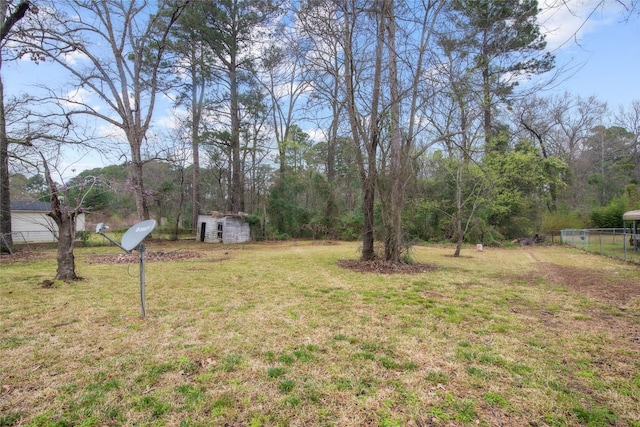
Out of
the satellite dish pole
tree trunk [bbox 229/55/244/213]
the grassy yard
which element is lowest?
the grassy yard

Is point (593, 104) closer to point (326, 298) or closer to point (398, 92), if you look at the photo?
point (398, 92)

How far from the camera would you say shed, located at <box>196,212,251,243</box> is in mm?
18078

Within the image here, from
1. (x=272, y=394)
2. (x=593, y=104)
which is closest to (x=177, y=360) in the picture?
(x=272, y=394)

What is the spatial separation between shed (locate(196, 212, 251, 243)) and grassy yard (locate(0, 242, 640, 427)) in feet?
41.2

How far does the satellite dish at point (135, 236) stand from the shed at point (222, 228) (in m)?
14.4

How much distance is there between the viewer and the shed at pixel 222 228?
1808 cm

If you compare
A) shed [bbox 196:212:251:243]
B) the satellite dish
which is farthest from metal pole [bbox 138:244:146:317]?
shed [bbox 196:212:251:243]

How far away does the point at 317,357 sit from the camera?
2812mm

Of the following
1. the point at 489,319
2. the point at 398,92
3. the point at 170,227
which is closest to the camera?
the point at 489,319

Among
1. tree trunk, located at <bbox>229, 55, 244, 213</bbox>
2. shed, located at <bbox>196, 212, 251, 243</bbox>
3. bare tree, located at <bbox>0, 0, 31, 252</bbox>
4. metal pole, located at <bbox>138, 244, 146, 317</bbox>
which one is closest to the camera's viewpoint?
metal pole, located at <bbox>138, 244, 146, 317</bbox>

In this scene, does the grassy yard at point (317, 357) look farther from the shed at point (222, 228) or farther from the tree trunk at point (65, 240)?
the shed at point (222, 228)

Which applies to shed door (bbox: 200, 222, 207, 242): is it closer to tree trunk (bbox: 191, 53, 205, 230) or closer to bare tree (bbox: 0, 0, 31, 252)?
tree trunk (bbox: 191, 53, 205, 230)

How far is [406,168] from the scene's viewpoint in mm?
7969

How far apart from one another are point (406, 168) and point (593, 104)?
23.5 meters
